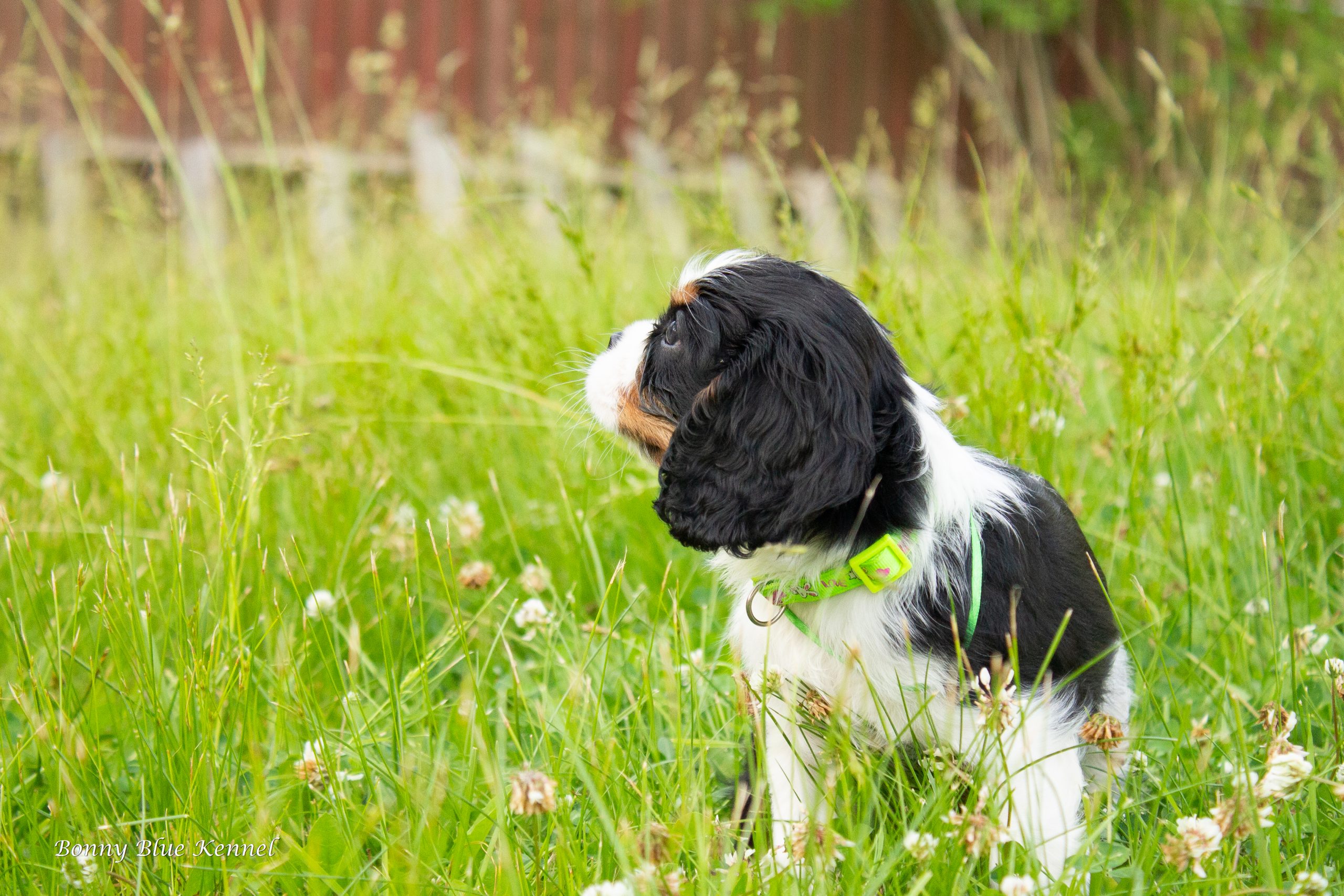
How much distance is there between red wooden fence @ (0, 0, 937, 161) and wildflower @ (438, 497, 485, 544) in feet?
17.2

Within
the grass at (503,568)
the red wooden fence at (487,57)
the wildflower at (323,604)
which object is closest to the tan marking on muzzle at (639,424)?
the grass at (503,568)

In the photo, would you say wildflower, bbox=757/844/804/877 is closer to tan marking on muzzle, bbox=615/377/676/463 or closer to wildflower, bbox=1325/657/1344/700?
tan marking on muzzle, bbox=615/377/676/463

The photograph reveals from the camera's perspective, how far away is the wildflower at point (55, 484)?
7.20 feet

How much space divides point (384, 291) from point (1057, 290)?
2.57 metres

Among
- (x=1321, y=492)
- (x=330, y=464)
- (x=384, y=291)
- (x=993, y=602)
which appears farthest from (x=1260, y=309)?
(x=384, y=291)

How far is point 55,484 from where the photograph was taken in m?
2.22

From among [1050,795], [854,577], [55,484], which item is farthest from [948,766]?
[55,484]

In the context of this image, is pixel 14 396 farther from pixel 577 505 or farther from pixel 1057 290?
pixel 1057 290

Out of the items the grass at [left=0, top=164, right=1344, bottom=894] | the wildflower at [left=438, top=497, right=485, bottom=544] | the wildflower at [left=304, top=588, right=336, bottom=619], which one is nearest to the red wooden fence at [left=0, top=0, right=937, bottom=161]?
the grass at [left=0, top=164, right=1344, bottom=894]

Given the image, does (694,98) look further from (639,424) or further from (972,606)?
(972,606)

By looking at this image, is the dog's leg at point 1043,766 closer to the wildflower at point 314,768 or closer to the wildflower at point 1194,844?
the wildflower at point 1194,844

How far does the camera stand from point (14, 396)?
3742mm

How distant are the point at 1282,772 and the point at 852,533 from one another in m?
0.69

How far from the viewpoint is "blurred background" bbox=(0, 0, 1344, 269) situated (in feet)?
20.0
